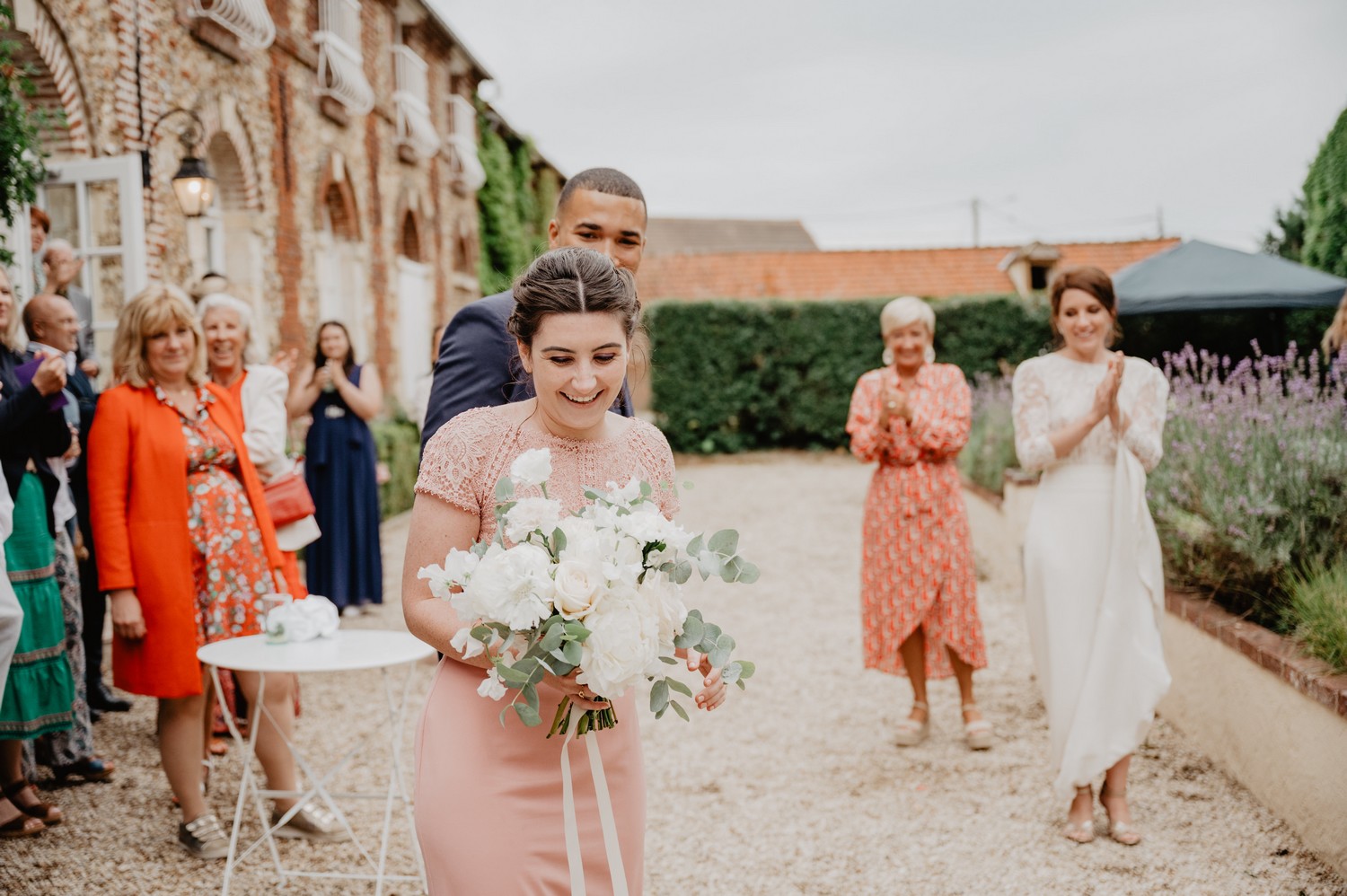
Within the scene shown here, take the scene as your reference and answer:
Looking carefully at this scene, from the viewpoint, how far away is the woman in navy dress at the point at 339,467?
24.2 feet

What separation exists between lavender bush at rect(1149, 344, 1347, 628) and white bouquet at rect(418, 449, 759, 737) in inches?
144

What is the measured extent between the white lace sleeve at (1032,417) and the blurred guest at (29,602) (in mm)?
3704

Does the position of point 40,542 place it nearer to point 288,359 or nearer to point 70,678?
point 70,678

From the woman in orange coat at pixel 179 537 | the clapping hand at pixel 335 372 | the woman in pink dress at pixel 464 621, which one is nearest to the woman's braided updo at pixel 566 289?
the woman in pink dress at pixel 464 621

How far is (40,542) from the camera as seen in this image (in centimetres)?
423

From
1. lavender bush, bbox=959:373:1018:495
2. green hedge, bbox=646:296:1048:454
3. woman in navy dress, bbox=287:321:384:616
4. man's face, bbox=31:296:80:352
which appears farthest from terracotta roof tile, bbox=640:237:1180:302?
man's face, bbox=31:296:80:352

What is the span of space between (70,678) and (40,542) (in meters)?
0.56

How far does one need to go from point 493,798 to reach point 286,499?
3.25 metres

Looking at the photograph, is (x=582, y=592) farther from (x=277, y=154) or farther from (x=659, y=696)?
(x=277, y=154)

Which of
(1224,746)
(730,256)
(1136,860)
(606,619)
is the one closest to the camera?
(606,619)

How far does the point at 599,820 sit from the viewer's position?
2.11m

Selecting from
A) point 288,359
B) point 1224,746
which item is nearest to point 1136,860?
point 1224,746

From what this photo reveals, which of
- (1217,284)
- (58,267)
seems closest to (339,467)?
(58,267)

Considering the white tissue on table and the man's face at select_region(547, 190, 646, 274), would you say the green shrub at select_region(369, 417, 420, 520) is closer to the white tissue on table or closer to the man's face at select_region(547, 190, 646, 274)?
the white tissue on table
